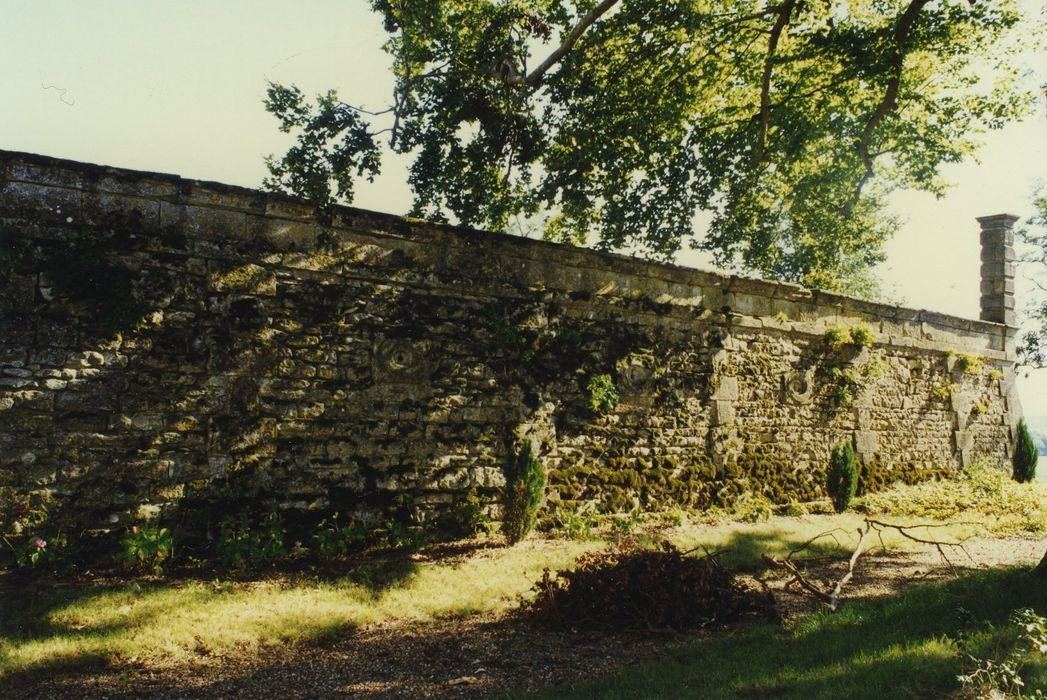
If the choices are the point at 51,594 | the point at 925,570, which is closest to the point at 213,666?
the point at 51,594

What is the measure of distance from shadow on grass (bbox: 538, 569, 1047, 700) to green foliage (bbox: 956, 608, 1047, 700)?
9 cm

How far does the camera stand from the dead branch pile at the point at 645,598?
5.68m

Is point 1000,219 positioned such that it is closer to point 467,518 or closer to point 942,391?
point 942,391

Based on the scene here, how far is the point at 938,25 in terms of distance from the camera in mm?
9969

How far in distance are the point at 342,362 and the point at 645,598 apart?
3.99 metres

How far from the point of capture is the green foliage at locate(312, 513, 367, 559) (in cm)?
712

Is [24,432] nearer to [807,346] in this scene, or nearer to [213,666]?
[213,666]

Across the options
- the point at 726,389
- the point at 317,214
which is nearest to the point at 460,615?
the point at 317,214

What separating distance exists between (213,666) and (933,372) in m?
14.0

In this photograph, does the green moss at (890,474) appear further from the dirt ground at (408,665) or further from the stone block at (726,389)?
the dirt ground at (408,665)

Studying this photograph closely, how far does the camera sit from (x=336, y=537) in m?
7.26

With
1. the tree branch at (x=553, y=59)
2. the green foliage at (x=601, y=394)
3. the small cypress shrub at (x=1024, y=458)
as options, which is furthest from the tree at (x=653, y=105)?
the small cypress shrub at (x=1024, y=458)

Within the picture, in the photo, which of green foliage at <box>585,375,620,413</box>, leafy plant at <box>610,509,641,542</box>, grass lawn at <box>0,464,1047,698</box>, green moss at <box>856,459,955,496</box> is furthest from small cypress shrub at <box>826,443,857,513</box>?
grass lawn at <box>0,464,1047,698</box>

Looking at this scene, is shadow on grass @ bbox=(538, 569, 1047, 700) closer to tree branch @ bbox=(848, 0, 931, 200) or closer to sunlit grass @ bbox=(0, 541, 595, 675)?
sunlit grass @ bbox=(0, 541, 595, 675)
